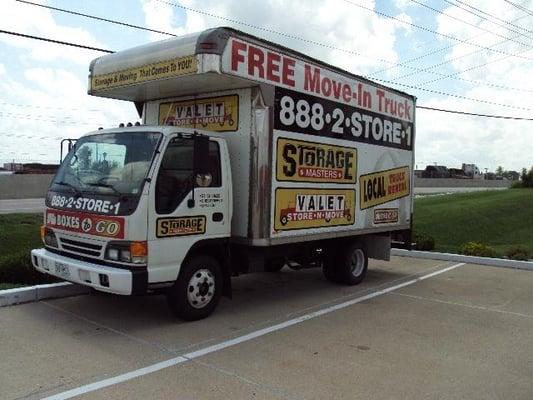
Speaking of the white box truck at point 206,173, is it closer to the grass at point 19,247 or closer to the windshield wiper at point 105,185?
the windshield wiper at point 105,185

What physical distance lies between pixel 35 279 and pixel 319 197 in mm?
4239

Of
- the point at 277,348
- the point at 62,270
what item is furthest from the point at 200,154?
the point at 277,348

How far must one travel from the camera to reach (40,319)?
6.18 m

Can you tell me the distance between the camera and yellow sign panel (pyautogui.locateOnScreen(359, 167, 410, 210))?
8.75m

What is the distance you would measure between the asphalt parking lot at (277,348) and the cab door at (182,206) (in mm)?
869

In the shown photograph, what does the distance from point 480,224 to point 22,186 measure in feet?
88.1

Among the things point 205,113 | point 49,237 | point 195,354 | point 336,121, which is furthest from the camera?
point 336,121

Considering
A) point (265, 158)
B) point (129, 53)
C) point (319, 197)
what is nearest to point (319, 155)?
point (319, 197)

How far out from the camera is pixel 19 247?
10.5 m

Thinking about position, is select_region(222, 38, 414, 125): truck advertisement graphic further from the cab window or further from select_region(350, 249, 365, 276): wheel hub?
select_region(350, 249, 365, 276): wheel hub

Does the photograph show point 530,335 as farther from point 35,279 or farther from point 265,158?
point 35,279

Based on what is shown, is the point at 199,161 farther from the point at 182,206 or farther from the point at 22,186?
the point at 22,186

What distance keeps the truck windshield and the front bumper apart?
60 cm

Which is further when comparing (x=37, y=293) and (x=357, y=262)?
(x=357, y=262)
